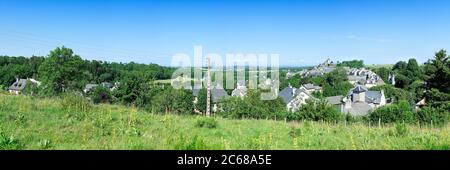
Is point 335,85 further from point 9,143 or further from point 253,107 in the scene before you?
point 9,143

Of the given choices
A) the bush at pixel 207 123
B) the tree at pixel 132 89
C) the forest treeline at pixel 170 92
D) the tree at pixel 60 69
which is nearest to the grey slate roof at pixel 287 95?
the forest treeline at pixel 170 92

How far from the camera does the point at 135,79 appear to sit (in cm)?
5428

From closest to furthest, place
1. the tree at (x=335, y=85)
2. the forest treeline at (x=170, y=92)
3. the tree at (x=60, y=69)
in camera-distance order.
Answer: the forest treeline at (x=170, y=92) → the tree at (x=60, y=69) → the tree at (x=335, y=85)

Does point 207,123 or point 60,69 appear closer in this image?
point 207,123

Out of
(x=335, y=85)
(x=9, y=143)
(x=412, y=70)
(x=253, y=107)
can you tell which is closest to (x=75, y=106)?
(x=9, y=143)

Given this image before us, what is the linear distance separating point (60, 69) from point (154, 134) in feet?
136

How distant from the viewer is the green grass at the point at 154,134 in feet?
19.5

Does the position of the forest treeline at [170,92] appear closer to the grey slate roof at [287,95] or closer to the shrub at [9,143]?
the shrub at [9,143]

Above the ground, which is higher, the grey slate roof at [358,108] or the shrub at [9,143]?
the shrub at [9,143]

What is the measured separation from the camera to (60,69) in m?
44.1

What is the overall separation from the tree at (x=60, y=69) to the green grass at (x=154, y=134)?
123 feet

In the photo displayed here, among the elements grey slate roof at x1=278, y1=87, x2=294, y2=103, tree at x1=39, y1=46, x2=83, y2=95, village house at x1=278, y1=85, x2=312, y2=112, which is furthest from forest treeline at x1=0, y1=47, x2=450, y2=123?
grey slate roof at x1=278, y1=87, x2=294, y2=103
